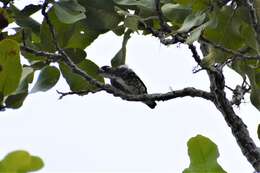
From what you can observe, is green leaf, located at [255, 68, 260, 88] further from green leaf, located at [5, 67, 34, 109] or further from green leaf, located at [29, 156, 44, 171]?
green leaf, located at [29, 156, 44, 171]

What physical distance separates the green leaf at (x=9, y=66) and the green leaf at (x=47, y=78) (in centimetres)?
39

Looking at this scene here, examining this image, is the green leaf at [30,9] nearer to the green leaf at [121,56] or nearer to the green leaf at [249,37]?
the green leaf at [121,56]

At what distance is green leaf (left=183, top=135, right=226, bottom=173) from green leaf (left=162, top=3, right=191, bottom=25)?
659mm

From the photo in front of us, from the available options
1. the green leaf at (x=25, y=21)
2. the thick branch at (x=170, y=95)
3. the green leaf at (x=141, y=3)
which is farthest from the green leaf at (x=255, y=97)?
the green leaf at (x=25, y=21)

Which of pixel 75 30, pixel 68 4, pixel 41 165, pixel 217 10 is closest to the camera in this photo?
pixel 41 165

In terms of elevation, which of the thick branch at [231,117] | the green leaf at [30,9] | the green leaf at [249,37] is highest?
the green leaf at [30,9]

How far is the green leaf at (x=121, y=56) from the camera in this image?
1737 millimetres

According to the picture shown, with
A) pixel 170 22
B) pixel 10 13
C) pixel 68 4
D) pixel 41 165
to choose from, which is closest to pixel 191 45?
pixel 170 22

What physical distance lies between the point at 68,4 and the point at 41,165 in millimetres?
888

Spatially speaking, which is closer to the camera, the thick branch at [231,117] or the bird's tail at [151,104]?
the thick branch at [231,117]

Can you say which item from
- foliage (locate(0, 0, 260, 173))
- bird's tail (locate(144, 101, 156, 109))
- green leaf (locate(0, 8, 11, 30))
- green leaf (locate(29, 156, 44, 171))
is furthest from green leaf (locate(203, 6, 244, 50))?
green leaf (locate(29, 156, 44, 171))

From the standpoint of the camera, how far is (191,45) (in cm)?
149

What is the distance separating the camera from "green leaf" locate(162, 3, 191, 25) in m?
1.54

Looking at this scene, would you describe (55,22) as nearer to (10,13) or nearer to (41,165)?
(10,13)
